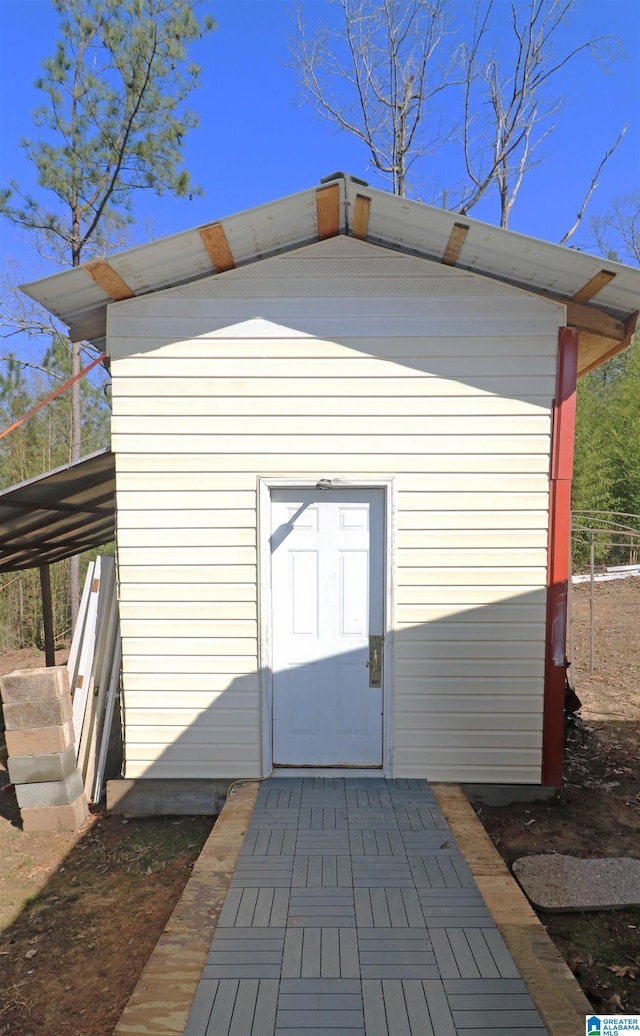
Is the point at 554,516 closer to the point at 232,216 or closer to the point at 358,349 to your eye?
the point at 358,349

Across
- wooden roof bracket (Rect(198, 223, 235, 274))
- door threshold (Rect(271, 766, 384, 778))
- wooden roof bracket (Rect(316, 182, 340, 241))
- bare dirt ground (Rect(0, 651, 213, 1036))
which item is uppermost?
wooden roof bracket (Rect(316, 182, 340, 241))

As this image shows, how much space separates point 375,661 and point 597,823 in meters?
2.07

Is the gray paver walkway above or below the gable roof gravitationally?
below

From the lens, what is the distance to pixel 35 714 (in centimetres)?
455

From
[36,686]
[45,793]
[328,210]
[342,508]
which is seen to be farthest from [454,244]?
[45,793]

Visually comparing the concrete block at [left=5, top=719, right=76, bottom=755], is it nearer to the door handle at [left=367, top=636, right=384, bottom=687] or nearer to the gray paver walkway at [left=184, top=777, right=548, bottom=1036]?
the gray paver walkway at [left=184, top=777, right=548, bottom=1036]

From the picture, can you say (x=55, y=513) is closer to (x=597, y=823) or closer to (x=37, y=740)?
(x=37, y=740)

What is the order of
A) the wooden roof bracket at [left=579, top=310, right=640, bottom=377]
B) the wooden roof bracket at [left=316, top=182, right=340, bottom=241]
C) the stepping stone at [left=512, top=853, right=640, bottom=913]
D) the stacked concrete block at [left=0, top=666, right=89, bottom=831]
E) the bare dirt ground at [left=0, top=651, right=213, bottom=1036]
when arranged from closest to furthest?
the bare dirt ground at [left=0, top=651, right=213, bottom=1036] < the stepping stone at [left=512, top=853, right=640, bottom=913] < the wooden roof bracket at [left=316, top=182, right=340, bottom=241] < the wooden roof bracket at [left=579, top=310, right=640, bottom=377] < the stacked concrete block at [left=0, top=666, right=89, bottom=831]

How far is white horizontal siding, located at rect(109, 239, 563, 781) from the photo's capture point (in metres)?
4.33

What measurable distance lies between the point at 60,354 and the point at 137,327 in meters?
9.05

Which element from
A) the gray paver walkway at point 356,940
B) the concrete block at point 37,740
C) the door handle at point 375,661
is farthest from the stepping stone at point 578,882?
the concrete block at point 37,740

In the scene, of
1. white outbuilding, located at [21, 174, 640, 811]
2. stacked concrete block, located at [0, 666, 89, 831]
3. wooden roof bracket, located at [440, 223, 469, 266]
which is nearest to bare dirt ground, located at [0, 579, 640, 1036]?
stacked concrete block, located at [0, 666, 89, 831]

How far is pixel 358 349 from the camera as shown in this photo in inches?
171

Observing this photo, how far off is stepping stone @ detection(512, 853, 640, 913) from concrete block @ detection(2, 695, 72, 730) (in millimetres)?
3465
